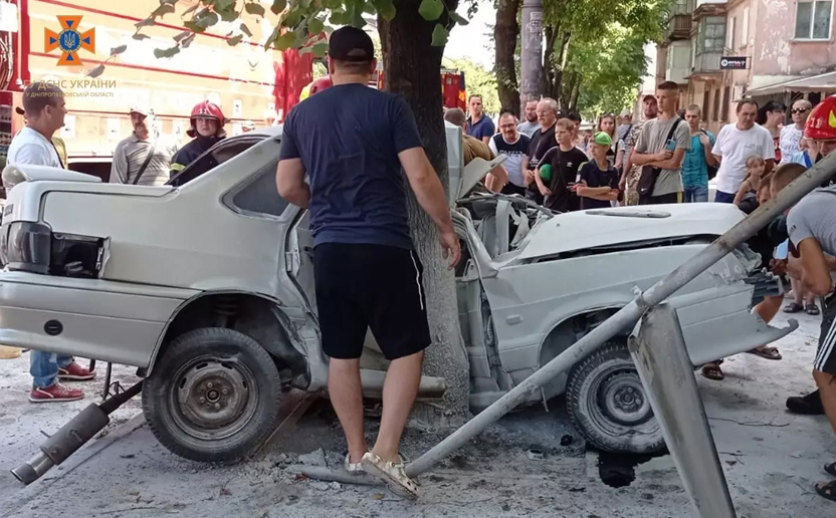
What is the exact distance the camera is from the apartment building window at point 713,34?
155ft

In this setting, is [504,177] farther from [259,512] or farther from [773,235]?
[259,512]

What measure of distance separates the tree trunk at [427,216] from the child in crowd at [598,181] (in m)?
3.22

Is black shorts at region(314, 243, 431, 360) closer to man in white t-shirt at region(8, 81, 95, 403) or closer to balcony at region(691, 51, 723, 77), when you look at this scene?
man in white t-shirt at region(8, 81, 95, 403)

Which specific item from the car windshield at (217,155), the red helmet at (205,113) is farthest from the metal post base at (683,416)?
the red helmet at (205,113)

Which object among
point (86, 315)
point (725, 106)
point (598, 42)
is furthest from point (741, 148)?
point (725, 106)

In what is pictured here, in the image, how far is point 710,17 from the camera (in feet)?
155

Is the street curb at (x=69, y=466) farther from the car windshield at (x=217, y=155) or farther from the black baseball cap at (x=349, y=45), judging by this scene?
the black baseball cap at (x=349, y=45)

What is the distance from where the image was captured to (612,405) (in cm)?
451

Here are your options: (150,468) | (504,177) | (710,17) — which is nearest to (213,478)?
(150,468)

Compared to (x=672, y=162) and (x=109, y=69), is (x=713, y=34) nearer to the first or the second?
(x=672, y=162)

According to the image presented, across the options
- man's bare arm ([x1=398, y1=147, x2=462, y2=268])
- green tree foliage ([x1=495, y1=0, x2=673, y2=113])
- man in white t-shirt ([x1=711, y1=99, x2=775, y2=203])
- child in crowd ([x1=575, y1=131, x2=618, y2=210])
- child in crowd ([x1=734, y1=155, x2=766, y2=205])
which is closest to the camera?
man's bare arm ([x1=398, y1=147, x2=462, y2=268])

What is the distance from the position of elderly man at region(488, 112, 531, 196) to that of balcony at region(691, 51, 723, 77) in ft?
132

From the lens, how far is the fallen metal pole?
2670 millimetres

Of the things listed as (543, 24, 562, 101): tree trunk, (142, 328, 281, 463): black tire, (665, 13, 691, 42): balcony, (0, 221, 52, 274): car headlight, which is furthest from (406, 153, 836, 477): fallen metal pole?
(665, 13, 691, 42): balcony
